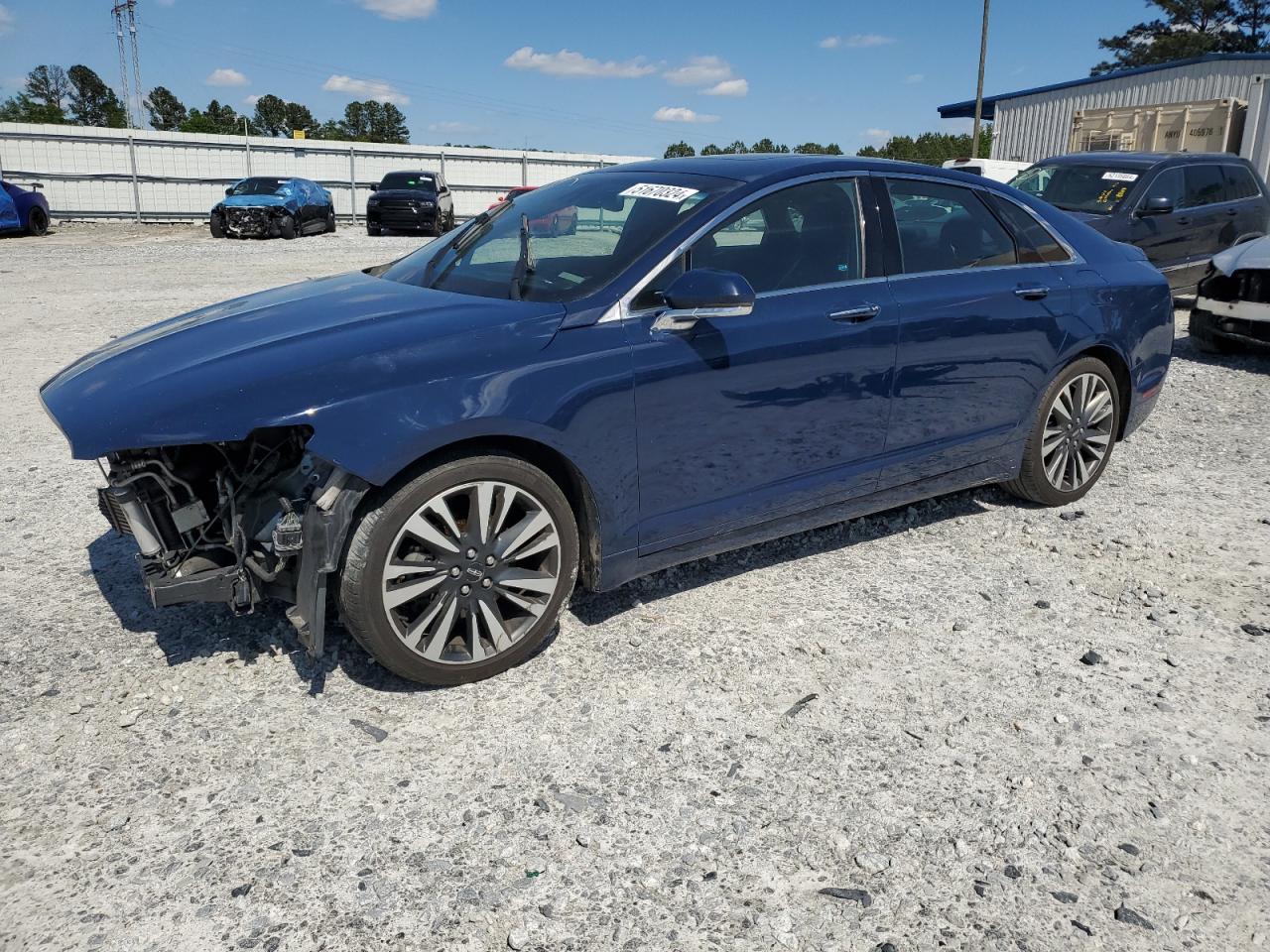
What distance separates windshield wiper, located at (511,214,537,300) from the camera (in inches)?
145

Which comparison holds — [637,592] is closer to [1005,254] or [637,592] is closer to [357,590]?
[357,590]

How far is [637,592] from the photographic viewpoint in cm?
422

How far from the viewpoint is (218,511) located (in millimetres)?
3264

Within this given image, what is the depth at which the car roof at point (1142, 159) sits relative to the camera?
1059cm

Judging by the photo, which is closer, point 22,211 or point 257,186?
point 22,211

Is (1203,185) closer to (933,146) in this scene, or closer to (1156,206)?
(1156,206)

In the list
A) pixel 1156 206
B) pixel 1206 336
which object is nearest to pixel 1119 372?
pixel 1206 336

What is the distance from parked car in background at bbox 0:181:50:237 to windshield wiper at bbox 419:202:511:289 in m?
22.2

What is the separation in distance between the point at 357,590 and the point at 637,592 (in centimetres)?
142

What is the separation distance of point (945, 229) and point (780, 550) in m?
1.66

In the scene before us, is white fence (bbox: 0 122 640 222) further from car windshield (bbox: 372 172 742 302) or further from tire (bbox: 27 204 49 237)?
car windshield (bbox: 372 172 742 302)

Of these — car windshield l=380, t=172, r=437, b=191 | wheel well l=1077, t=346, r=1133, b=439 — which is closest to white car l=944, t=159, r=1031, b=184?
wheel well l=1077, t=346, r=1133, b=439

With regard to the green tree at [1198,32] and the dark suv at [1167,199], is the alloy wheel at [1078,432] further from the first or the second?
the green tree at [1198,32]

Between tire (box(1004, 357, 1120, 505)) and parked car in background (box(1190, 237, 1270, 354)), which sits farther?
parked car in background (box(1190, 237, 1270, 354))
